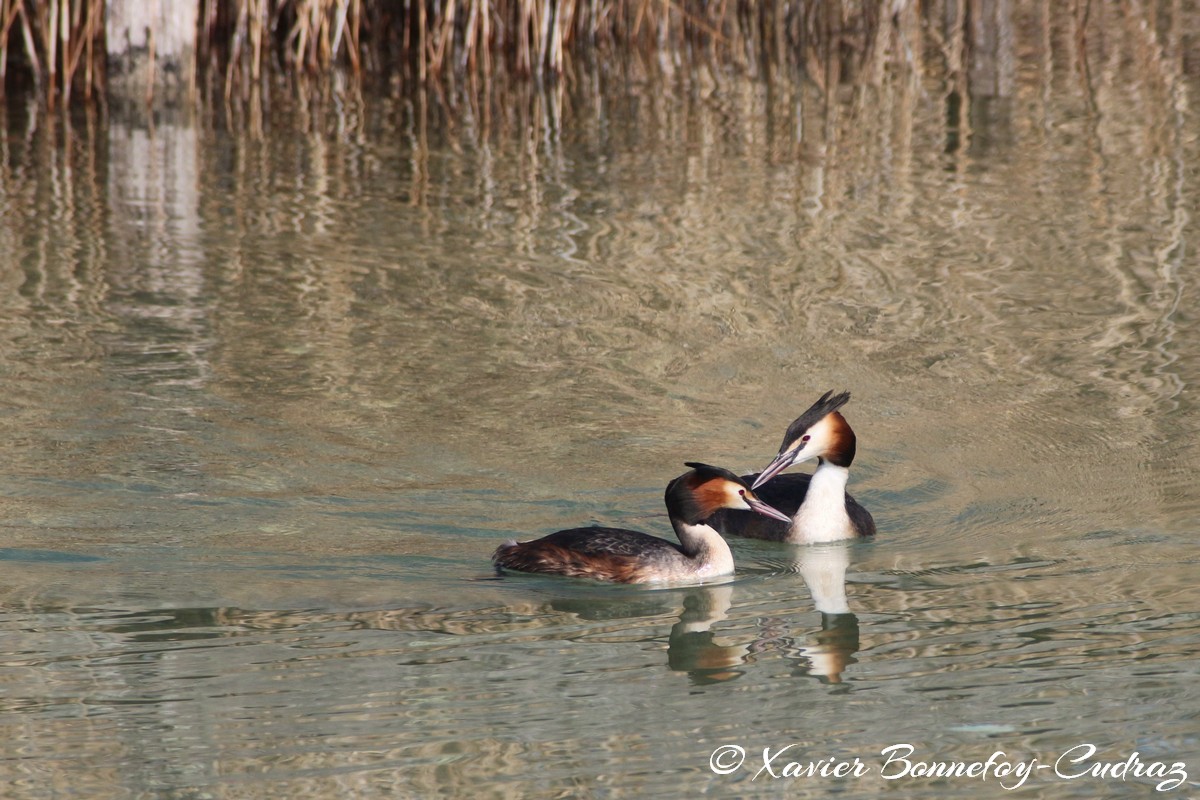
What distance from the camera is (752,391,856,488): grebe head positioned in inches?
297

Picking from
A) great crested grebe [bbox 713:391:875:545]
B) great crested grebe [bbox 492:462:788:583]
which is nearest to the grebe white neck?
great crested grebe [bbox 713:391:875:545]

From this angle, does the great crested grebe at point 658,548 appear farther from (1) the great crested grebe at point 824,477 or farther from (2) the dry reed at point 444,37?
(2) the dry reed at point 444,37

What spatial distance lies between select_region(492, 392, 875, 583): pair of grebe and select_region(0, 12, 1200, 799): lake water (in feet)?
0.33

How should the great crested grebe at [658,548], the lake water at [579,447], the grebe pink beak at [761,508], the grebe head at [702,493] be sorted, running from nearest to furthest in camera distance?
the lake water at [579,447] < the great crested grebe at [658,548] < the grebe head at [702,493] < the grebe pink beak at [761,508]

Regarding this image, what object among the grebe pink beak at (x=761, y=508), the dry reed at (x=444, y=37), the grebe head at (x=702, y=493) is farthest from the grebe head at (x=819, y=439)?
the dry reed at (x=444, y=37)

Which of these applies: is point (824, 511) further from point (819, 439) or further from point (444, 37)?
point (444, 37)

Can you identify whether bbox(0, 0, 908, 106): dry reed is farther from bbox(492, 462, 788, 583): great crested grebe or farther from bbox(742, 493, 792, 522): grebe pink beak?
bbox(742, 493, 792, 522): grebe pink beak

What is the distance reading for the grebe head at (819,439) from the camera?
7535mm

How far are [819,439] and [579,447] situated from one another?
1303 millimetres

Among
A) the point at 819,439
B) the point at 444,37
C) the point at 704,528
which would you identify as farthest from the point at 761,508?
the point at 444,37

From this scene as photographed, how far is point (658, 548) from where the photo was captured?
22.7ft

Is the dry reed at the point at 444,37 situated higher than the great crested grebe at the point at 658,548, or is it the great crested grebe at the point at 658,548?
the dry reed at the point at 444,37

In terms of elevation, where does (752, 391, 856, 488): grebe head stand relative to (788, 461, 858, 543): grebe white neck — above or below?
above

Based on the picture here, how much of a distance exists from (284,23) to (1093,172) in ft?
32.4
